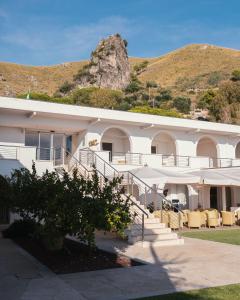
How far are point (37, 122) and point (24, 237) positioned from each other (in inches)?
335

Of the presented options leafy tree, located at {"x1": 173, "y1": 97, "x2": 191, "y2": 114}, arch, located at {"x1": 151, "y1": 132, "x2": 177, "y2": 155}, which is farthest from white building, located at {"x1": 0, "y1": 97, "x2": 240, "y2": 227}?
leafy tree, located at {"x1": 173, "y1": 97, "x2": 191, "y2": 114}

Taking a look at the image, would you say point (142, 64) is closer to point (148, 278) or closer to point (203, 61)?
point (203, 61)

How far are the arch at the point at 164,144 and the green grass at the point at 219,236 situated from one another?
10.6m

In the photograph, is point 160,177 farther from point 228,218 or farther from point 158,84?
point 158,84

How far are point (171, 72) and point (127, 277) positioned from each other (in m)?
95.8

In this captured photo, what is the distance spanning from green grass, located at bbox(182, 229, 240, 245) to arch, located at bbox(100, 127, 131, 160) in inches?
376

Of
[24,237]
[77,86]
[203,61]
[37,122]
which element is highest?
[203,61]

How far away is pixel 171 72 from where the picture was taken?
10006 cm

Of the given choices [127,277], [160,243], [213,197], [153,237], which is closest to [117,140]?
[213,197]

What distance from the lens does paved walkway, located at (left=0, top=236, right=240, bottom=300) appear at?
7.03 meters

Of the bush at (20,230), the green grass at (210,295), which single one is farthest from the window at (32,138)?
the green grass at (210,295)

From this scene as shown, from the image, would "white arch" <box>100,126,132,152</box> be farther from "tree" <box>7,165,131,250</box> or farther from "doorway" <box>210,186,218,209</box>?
"tree" <box>7,165,131,250</box>

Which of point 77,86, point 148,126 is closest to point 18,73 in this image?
point 77,86

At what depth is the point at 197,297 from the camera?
679 cm
